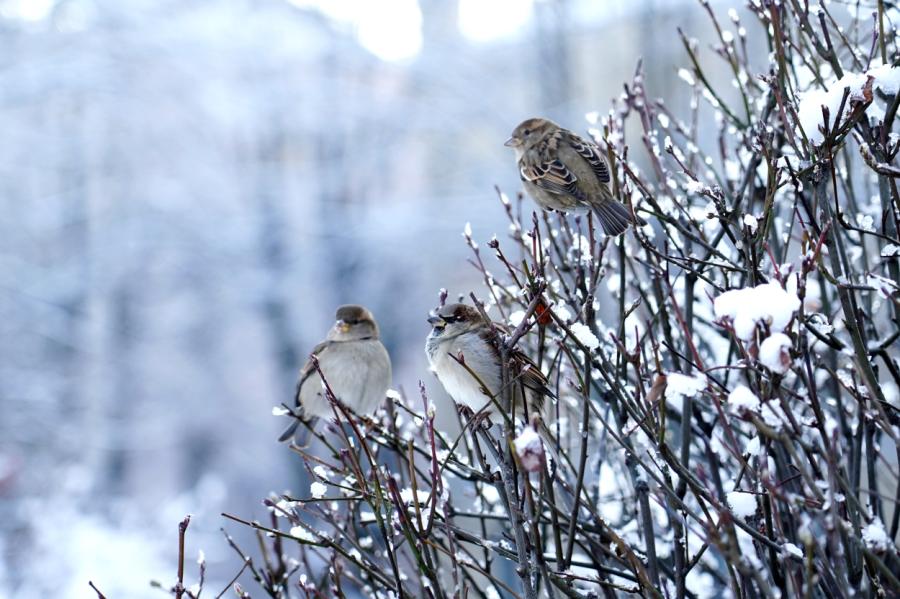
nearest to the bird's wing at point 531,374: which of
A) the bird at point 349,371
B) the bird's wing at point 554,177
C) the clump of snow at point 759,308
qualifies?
the clump of snow at point 759,308

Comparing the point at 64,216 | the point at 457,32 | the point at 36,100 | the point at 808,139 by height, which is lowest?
the point at 808,139

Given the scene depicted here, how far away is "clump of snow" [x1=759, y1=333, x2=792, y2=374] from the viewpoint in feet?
3.54

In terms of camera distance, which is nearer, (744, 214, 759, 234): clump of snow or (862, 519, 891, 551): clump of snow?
(862, 519, 891, 551): clump of snow

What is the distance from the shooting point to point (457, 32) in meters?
9.59

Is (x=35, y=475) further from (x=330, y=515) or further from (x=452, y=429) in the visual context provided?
(x=330, y=515)

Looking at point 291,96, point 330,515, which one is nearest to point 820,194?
point 330,515

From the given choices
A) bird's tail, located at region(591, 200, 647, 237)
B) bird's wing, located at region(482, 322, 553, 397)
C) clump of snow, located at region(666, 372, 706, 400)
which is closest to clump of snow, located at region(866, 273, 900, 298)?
clump of snow, located at region(666, 372, 706, 400)

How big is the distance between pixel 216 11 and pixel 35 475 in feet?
15.6

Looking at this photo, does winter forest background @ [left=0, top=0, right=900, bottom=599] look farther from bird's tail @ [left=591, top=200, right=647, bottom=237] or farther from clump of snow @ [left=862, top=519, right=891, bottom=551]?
clump of snow @ [left=862, top=519, right=891, bottom=551]

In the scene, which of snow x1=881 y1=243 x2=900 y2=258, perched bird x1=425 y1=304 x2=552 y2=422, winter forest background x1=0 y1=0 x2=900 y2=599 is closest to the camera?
→ snow x1=881 y1=243 x2=900 y2=258

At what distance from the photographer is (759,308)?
113 centimetres

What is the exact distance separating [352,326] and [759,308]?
192 centimetres

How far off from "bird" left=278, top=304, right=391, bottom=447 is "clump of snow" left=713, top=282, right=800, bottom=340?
1.70 metres

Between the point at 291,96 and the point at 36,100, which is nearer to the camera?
the point at 36,100
